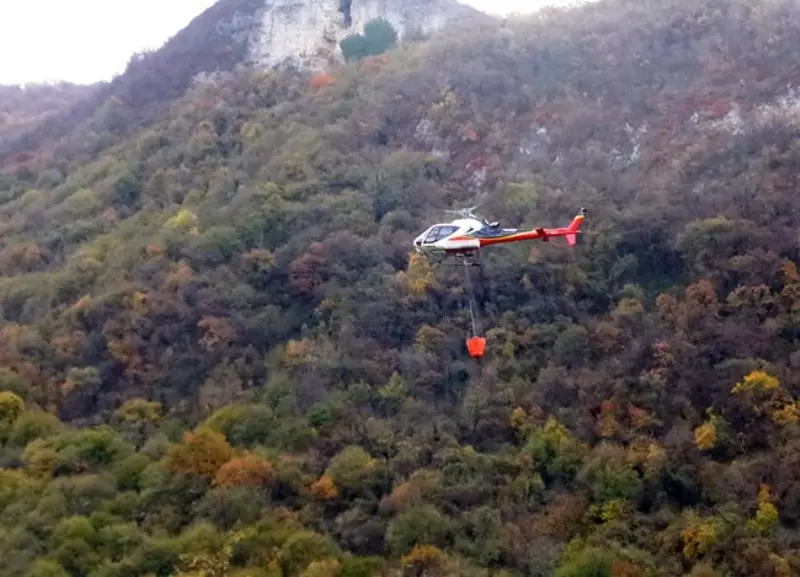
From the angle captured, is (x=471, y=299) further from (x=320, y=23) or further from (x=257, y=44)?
(x=257, y=44)

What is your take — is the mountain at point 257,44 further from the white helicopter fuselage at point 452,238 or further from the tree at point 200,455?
the white helicopter fuselage at point 452,238

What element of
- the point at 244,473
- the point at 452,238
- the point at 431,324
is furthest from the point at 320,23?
the point at 244,473

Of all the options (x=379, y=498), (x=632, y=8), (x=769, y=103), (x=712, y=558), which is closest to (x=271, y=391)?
(x=379, y=498)

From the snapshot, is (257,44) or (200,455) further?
(257,44)

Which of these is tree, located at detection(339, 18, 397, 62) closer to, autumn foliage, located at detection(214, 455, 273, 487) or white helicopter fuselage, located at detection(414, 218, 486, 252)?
white helicopter fuselage, located at detection(414, 218, 486, 252)

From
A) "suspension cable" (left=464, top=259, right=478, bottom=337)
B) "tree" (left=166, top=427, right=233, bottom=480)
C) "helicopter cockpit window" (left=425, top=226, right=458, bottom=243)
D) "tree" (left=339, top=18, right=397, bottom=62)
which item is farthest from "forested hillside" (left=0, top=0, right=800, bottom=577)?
"helicopter cockpit window" (left=425, top=226, right=458, bottom=243)

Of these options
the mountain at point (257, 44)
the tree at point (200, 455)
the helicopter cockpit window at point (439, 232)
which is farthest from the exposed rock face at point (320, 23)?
the helicopter cockpit window at point (439, 232)
